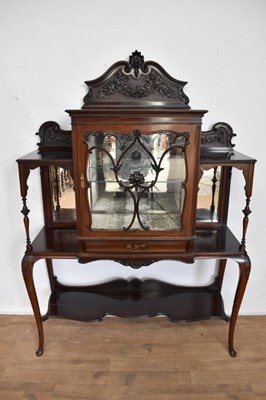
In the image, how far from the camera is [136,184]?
1412 mm

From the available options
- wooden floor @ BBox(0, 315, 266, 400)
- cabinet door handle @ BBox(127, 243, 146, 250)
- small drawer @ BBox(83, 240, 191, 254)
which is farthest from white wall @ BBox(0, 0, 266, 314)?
wooden floor @ BBox(0, 315, 266, 400)

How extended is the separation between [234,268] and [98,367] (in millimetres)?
1009

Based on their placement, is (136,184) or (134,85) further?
(134,85)

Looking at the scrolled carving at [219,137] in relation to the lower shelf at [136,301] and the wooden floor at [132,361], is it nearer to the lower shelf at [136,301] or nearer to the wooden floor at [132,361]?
the lower shelf at [136,301]

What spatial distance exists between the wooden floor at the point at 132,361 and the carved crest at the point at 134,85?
1.35m

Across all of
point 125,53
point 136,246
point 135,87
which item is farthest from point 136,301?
point 125,53

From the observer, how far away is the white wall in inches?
61.8

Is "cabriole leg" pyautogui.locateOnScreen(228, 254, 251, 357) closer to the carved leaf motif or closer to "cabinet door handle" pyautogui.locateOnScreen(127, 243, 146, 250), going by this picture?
"cabinet door handle" pyautogui.locateOnScreen(127, 243, 146, 250)

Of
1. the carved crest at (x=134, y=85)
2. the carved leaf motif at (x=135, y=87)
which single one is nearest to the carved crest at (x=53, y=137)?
the carved crest at (x=134, y=85)

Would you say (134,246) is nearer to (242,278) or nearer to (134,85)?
(242,278)

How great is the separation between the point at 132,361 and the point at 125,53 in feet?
5.42

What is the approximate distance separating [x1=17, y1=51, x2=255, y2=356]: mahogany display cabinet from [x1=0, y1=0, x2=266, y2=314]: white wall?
93mm

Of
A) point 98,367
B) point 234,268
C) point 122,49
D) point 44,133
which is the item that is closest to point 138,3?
point 122,49

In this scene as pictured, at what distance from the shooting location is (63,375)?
1.62 metres
